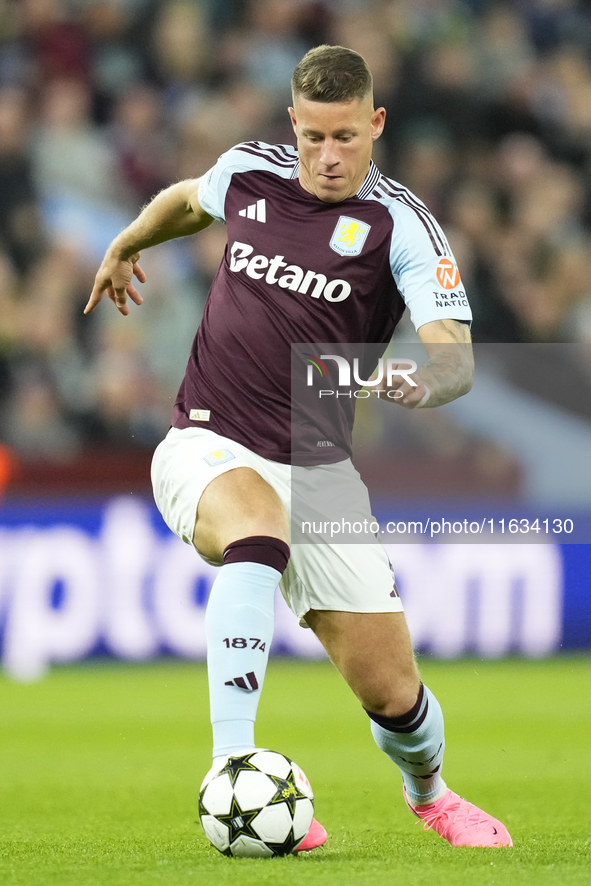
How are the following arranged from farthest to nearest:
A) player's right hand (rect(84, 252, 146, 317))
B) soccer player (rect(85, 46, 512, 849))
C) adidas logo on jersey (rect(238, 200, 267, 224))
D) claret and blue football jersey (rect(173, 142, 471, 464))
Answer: player's right hand (rect(84, 252, 146, 317)) < adidas logo on jersey (rect(238, 200, 267, 224)) < claret and blue football jersey (rect(173, 142, 471, 464)) < soccer player (rect(85, 46, 512, 849))

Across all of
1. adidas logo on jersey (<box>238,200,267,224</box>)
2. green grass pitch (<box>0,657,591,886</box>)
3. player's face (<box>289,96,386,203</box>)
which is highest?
player's face (<box>289,96,386,203</box>)

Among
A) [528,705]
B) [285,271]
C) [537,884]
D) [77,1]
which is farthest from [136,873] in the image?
[77,1]

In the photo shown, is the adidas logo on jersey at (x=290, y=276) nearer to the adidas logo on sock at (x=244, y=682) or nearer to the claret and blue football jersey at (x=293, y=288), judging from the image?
the claret and blue football jersey at (x=293, y=288)

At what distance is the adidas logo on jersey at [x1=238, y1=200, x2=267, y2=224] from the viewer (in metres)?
3.79

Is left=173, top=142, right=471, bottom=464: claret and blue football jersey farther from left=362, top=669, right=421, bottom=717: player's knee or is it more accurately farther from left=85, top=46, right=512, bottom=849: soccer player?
left=362, top=669, right=421, bottom=717: player's knee

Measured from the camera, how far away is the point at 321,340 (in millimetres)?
3711

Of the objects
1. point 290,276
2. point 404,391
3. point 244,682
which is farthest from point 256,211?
point 244,682

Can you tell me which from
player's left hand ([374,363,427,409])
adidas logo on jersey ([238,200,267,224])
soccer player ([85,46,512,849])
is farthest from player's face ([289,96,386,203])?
player's left hand ([374,363,427,409])

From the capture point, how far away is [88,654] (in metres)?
8.09

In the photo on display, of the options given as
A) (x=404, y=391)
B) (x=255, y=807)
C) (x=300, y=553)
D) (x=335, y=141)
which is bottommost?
(x=255, y=807)

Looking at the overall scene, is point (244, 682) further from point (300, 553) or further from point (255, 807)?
point (300, 553)

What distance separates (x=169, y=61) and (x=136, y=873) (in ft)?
28.0

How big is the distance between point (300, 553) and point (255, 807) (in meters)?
0.81

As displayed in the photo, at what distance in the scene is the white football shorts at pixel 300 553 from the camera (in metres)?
3.56
